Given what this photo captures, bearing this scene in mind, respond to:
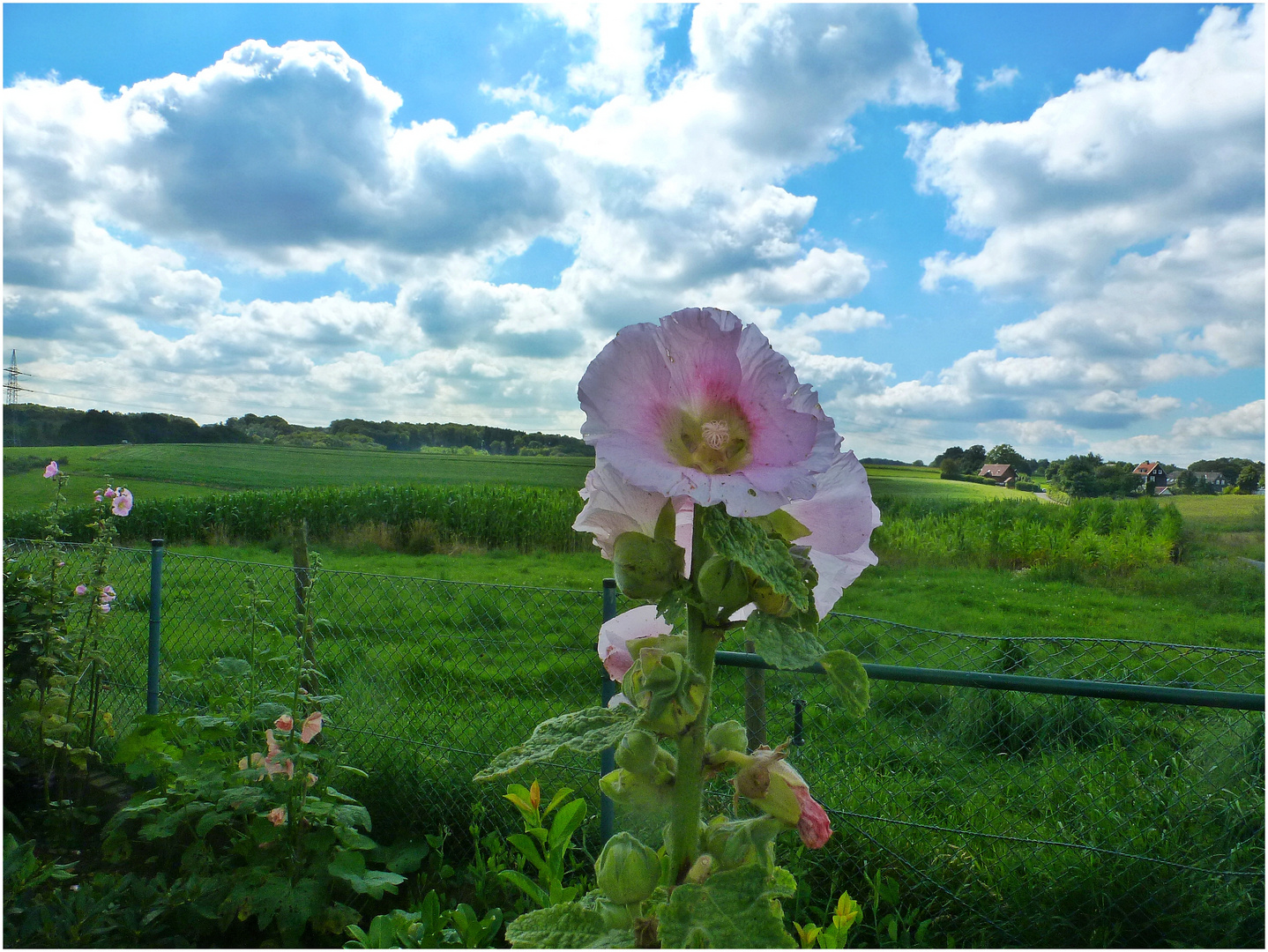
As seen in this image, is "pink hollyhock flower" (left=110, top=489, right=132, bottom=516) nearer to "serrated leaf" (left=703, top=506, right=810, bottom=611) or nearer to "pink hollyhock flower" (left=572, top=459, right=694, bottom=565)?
"pink hollyhock flower" (left=572, top=459, right=694, bottom=565)

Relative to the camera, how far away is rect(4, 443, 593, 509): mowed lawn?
2127 centimetres

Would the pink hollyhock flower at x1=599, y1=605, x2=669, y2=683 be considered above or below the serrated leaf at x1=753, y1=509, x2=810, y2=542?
below

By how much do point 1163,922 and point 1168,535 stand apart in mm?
12214

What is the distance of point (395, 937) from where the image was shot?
198 centimetres

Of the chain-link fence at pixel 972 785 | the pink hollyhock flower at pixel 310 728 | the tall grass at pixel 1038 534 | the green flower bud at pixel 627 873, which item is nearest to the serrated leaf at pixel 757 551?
the green flower bud at pixel 627 873

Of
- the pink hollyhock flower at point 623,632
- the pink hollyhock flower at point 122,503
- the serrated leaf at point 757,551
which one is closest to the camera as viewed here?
the serrated leaf at point 757,551

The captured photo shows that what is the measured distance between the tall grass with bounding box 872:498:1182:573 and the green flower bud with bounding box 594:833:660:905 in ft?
42.0

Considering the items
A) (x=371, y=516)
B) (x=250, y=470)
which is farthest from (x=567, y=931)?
(x=250, y=470)

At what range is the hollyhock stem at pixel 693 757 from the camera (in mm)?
676

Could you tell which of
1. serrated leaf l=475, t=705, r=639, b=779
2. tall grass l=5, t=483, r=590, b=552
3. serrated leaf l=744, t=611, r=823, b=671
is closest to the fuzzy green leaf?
serrated leaf l=475, t=705, r=639, b=779

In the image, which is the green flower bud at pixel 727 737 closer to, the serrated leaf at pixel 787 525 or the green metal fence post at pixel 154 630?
the serrated leaf at pixel 787 525

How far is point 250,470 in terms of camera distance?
84.7ft

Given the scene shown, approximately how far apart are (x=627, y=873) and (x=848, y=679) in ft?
0.89

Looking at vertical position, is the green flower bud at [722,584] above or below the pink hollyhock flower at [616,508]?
below
